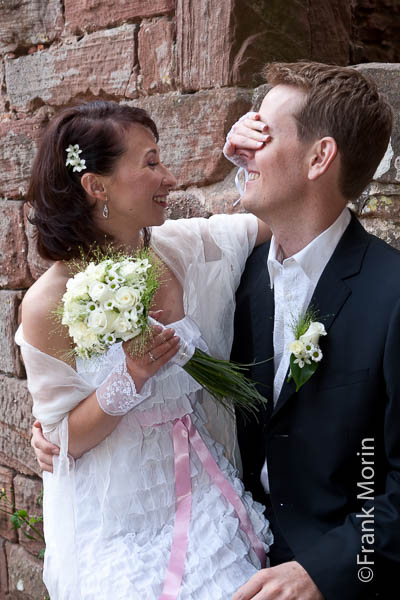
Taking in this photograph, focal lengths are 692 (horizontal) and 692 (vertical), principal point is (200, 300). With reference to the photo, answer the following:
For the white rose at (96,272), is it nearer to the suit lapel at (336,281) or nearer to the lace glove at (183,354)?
the lace glove at (183,354)

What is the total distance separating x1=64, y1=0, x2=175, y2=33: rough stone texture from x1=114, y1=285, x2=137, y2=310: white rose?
1.84m

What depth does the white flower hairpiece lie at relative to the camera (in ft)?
8.17

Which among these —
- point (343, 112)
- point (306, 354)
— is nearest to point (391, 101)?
point (343, 112)

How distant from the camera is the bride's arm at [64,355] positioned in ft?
7.50

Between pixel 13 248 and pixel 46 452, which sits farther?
pixel 13 248

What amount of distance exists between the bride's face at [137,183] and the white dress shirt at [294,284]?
50 cm

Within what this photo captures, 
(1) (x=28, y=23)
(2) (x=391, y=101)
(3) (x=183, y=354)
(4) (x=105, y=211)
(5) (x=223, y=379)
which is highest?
(1) (x=28, y=23)

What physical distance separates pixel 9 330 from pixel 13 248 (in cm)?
49

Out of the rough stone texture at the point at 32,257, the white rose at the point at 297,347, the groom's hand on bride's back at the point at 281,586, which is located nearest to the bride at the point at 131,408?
the groom's hand on bride's back at the point at 281,586

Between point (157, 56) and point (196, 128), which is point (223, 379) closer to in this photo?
point (196, 128)

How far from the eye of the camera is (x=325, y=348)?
224 centimetres

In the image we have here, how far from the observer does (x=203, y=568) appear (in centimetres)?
217

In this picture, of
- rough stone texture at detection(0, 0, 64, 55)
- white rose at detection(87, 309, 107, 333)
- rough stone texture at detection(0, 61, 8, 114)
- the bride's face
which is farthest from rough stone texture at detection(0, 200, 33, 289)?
white rose at detection(87, 309, 107, 333)

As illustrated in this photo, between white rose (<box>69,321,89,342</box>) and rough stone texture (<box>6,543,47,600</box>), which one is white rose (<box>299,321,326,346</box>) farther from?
rough stone texture (<box>6,543,47,600</box>)
